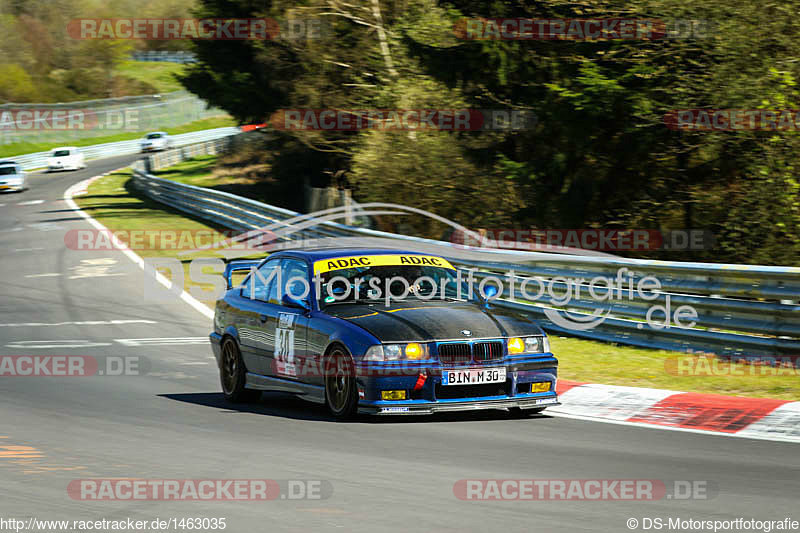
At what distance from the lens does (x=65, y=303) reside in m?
18.8

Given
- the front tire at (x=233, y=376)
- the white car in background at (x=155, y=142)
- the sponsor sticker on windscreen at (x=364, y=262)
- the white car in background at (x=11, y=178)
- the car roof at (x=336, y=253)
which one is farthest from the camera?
the white car in background at (x=155, y=142)

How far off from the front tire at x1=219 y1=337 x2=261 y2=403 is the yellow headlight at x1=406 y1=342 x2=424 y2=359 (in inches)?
90.8

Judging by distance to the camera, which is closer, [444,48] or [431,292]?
[431,292]

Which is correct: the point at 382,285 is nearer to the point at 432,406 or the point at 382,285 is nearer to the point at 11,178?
the point at 432,406

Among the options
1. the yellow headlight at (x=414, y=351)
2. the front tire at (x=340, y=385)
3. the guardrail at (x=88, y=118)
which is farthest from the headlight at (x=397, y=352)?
the guardrail at (x=88, y=118)

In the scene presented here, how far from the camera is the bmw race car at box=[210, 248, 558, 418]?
844cm

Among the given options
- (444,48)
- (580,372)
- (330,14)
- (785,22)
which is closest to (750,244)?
(785,22)

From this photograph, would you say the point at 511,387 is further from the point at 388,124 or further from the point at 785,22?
the point at 388,124

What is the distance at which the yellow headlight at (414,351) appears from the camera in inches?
332

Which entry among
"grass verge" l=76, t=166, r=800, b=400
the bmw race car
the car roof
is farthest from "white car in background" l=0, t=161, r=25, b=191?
the car roof

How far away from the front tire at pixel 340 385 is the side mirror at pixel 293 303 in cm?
66

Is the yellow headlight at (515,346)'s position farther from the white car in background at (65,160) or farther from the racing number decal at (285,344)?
the white car in background at (65,160)

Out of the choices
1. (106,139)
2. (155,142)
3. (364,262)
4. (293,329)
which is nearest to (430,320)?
(364,262)

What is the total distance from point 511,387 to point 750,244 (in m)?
11.5
